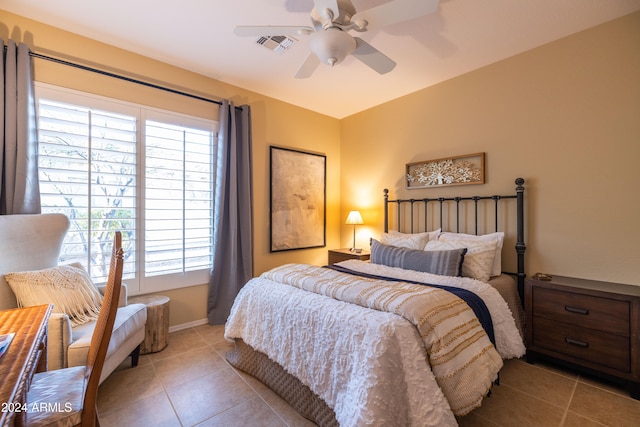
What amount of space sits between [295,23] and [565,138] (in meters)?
2.52

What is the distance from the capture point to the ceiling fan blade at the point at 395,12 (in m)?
1.51

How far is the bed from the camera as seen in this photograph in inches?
53.6

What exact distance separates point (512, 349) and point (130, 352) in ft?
9.36

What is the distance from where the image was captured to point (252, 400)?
1.93 meters

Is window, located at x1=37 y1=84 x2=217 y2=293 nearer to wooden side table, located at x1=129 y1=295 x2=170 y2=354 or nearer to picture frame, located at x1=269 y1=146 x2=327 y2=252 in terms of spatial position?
wooden side table, located at x1=129 y1=295 x2=170 y2=354

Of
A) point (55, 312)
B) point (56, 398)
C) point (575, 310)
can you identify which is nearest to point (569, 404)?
point (575, 310)

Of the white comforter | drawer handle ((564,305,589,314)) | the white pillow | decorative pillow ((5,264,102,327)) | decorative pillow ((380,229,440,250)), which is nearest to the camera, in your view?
the white comforter

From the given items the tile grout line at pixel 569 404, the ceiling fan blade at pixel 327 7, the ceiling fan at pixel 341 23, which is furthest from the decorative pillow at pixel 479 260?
the ceiling fan blade at pixel 327 7

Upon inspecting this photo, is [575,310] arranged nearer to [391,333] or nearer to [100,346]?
[391,333]

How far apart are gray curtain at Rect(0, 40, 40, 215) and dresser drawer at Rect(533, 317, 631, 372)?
4.11m

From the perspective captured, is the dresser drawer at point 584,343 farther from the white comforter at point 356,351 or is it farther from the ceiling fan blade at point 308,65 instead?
the ceiling fan blade at point 308,65

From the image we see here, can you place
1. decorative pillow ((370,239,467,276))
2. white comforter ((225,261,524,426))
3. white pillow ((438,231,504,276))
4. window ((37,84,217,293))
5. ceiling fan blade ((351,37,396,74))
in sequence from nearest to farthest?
1. white comforter ((225,261,524,426))
2. ceiling fan blade ((351,37,396,74))
3. window ((37,84,217,293))
4. decorative pillow ((370,239,467,276))
5. white pillow ((438,231,504,276))

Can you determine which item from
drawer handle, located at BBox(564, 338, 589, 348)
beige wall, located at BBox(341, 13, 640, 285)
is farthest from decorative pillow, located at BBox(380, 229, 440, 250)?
drawer handle, located at BBox(564, 338, 589, 348)

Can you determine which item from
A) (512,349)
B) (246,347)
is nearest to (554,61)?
(512,349)
